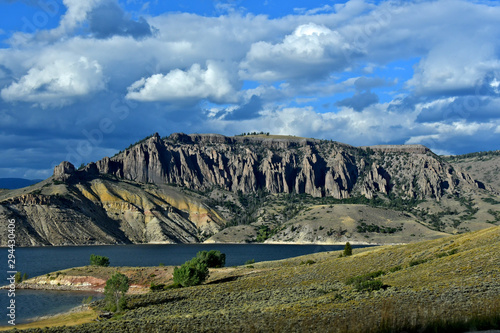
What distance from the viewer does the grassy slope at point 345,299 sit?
27.5 meters

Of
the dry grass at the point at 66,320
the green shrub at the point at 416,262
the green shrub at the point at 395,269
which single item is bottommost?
the dry grass at the point at 66,320

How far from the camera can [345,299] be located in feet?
138

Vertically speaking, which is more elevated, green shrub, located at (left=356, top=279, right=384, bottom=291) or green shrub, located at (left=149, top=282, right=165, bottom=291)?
green shrub, located at (left=356, top=279, right=384, bottom=291)

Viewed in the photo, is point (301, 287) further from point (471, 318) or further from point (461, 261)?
point (471, 318)

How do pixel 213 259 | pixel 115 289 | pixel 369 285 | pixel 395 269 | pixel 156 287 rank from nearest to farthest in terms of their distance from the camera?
pixel 369 285, pixel 395 269, pixel 115 289, pixel 156 287, pixel 213 259

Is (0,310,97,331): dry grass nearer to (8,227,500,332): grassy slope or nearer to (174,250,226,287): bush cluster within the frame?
(8,227,500,332): grassy slope

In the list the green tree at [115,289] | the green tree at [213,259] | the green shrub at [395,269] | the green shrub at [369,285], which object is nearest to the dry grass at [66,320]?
the green tree at [115,289]

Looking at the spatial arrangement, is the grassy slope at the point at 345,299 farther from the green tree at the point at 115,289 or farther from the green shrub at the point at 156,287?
the green shrub at the point at 156,287

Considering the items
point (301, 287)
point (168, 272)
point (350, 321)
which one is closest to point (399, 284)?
point (301, 287)

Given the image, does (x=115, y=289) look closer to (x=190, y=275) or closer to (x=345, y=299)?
(x=190, y=275)

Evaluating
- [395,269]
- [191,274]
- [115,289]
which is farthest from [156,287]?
[395,269]

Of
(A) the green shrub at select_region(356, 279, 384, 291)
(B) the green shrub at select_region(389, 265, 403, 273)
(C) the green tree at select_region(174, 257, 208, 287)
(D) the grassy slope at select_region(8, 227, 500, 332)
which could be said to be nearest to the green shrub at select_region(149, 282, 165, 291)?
(C) the green tree at select_region(174, 257, 208, 287)

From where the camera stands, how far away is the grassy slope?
90.2 feet

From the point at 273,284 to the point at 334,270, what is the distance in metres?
9.55
